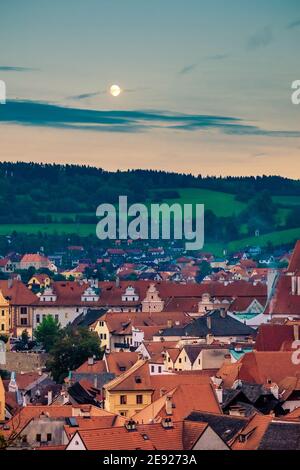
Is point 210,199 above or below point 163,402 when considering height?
above

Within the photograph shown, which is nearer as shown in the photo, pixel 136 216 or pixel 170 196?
pixel 170 196

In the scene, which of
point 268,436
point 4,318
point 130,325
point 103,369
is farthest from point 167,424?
point 4,318

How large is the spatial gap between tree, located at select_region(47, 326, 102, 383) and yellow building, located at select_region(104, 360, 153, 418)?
8.05 m

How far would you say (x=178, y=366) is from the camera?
40.3 m

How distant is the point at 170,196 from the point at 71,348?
2458 inches

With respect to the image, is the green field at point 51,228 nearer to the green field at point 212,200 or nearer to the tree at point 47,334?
the green field at point 212,200

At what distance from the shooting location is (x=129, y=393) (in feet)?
106

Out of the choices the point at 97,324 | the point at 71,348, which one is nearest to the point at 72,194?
the point at 97,324

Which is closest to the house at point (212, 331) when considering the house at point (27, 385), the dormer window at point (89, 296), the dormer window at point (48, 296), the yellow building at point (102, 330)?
the yellow building at point (102, 330)

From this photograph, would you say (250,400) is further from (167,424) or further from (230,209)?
(230,209)
